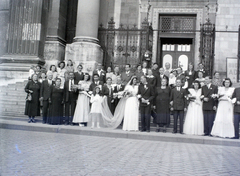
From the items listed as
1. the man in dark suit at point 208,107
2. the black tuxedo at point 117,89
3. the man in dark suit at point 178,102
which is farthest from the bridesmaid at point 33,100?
the man in dark suit at point 208,107

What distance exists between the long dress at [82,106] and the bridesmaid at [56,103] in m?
0.61

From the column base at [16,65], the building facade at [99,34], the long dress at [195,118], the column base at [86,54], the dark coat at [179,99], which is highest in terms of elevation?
the building facade at [99,34]

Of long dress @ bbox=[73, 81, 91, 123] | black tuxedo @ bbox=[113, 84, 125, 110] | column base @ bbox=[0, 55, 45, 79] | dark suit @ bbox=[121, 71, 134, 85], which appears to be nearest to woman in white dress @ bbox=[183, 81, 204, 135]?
black tuxedo @ bbox=[113, 84, 125, 110]

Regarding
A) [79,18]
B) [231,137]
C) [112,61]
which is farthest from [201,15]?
[231,137]

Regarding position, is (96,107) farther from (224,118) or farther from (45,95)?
(224,118)

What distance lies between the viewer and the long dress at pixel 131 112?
11367 mm

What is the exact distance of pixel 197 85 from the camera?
11367 millimetres

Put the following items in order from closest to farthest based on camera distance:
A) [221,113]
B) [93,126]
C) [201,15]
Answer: [221,113] < [93,126] < [201,15]

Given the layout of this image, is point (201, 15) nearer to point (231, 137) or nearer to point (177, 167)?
point (231, 137)

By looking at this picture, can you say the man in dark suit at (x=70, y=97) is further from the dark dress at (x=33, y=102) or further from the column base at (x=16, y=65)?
the column base at (x=16, y=65)

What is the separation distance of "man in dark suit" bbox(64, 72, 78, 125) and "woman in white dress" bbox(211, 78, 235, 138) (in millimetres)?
5295

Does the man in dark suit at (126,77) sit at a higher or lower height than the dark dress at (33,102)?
higher

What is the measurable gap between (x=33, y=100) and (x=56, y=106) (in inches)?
38.0

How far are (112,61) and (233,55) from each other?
694 centimetres
